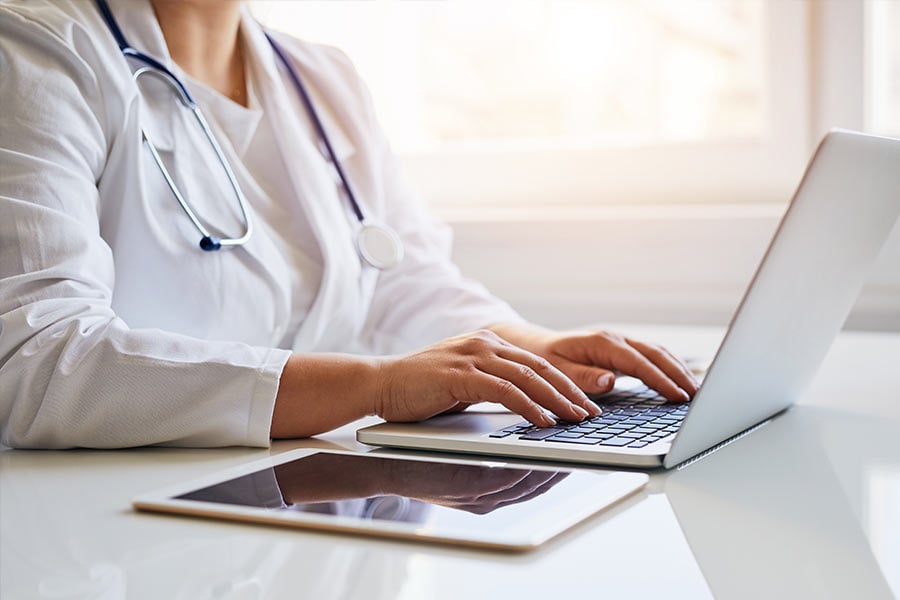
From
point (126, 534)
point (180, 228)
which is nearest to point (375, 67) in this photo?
point (180, 228)

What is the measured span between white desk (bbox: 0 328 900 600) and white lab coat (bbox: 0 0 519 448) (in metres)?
0.06

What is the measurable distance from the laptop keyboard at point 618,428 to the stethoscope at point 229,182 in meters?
0.38

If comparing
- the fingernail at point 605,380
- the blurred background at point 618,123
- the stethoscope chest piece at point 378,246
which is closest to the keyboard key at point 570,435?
the fingernail at point 605,380

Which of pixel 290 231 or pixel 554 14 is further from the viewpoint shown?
pixel 554 14

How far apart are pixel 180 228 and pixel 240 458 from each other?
0.33 metres

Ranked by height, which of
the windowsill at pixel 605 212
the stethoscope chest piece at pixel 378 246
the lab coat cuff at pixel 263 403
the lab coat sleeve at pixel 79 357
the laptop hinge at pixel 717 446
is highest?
the windowsill at pixel 605 212

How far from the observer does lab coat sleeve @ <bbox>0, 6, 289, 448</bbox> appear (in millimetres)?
777

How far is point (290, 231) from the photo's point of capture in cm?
116

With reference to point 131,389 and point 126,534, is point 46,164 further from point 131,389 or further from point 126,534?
point 126,534

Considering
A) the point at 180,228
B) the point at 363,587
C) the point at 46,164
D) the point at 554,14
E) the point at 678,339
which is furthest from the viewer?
the point at 554,14

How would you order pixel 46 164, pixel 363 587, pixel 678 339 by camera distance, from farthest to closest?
pixel 678 339, pixel 46 164, pixel 363 587

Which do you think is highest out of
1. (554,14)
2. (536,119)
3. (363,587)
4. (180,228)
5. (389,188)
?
(554,14)

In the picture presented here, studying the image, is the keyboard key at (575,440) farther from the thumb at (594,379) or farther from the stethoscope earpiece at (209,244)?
the stethoscope earpiece at (209,244)

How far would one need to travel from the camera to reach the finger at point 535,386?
31.0 inches
